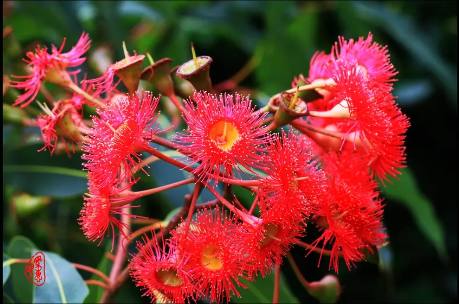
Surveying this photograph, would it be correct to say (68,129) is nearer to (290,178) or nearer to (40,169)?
(290,178)

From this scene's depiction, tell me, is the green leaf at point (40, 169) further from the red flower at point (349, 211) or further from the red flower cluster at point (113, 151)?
the red flower at point (349, 211)

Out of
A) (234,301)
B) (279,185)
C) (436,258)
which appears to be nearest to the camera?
(279,185)

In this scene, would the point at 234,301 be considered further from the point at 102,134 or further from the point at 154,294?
the point at 102,134

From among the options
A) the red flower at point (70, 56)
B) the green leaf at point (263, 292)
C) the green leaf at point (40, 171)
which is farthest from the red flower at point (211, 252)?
the green leaf at point (40, 171)

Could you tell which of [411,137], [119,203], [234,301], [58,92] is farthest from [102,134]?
[411,137]

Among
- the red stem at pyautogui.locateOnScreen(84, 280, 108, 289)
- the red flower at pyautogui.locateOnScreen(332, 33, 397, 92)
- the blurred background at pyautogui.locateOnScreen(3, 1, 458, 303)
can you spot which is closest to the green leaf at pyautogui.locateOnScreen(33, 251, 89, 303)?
the red stem at pyautogui.locateOnScreen(84, 280, 108, 289)

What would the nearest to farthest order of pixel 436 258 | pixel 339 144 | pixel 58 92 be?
pixel 339 144, pixel 58 92, pixel 436 258

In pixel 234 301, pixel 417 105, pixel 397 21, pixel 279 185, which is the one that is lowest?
pixel 234 301
